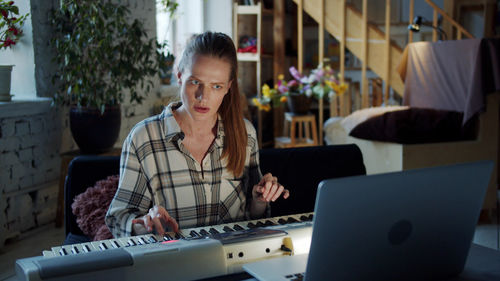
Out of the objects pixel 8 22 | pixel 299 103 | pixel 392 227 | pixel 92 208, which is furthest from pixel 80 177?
pixel 299 103

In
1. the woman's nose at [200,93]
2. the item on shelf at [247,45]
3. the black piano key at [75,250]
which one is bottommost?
the black piano key at [75,250]

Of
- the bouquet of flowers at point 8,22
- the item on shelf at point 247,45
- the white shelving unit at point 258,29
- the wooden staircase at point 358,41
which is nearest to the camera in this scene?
the bouquet of flowers at point 8,22

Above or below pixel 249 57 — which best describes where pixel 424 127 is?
below

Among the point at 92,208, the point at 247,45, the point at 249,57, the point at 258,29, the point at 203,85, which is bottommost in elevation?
the point at 92,208

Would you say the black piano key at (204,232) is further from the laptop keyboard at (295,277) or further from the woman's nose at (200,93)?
the woman's nose at (200,93)

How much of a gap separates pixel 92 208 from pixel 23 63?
192cm

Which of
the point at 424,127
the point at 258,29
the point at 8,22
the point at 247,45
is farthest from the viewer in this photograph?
the point at 247,45

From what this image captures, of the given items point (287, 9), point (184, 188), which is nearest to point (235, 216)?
point (184, 188)

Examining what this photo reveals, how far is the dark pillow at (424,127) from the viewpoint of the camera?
343 cm

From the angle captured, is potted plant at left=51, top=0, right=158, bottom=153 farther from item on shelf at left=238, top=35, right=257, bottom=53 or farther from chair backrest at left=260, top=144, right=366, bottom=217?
item on shelf at left=238, top=35, right=257, bottom=53

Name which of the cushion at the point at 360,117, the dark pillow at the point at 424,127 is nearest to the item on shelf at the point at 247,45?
the cushion at the point at 360,117

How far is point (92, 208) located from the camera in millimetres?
1592

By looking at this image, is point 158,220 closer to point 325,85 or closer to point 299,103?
point 325,85

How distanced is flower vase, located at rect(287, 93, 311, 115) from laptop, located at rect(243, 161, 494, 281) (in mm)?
3826
